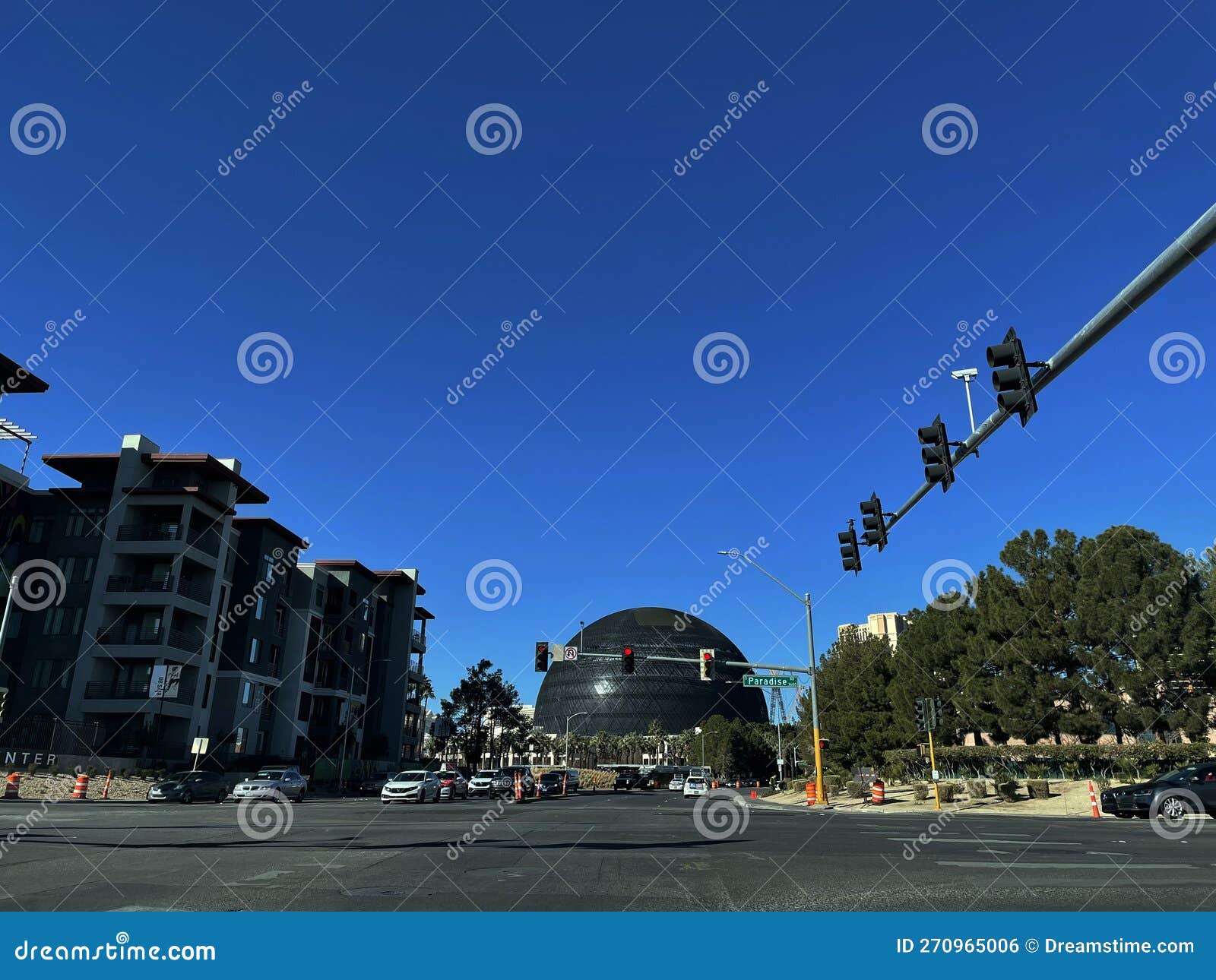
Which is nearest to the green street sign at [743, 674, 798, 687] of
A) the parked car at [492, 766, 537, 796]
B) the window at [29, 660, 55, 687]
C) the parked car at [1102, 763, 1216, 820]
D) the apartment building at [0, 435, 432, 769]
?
the parked car at [1102, 763, 1216, 820]

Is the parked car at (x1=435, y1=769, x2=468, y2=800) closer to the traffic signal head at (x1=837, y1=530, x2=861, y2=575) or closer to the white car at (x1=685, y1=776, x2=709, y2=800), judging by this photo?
the white car at (x1=685, y1=776, x2=709, y2=800)

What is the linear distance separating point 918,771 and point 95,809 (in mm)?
44252

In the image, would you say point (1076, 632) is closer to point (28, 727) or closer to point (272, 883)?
point (272, 883)

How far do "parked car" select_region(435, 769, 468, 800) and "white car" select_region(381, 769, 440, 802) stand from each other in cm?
190

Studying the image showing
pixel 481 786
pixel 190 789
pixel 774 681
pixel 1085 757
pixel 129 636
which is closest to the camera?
pixel 190 789

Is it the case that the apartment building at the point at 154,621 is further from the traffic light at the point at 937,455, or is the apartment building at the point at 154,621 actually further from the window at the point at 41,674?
the traffic light at the point at 937,455

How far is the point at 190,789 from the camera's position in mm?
34156

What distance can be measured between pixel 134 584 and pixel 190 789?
1978cm

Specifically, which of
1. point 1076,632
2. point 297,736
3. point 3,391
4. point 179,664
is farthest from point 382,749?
point 1076,632

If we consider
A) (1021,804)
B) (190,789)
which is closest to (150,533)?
(190,789)

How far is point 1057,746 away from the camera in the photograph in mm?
→ 39812

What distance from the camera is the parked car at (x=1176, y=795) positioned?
23562 millimetres

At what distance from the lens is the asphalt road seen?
24.7 ft

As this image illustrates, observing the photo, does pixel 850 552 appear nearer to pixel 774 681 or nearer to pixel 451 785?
pixel 774 681
